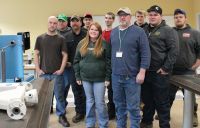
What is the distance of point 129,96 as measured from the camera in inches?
126

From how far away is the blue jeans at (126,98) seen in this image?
124 inches

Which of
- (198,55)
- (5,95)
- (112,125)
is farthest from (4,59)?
(198,55)

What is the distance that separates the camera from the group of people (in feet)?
10.3

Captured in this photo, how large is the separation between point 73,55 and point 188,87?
2.05 meters

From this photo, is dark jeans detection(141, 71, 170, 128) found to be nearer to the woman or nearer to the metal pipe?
the woman

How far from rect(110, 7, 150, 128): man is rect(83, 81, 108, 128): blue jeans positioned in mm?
218

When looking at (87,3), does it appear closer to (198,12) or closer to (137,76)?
(198,12)

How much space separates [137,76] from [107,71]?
1.27ft

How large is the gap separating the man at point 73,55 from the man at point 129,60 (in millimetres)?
825

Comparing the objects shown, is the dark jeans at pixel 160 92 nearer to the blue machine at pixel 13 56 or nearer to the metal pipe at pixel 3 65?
the blue machine at pixel 13 56

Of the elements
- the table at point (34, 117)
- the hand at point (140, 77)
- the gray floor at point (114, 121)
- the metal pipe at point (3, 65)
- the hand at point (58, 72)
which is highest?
the metal pipe at point (3, 65)

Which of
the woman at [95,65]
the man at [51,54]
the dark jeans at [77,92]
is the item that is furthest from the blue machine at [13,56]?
the dark jeans at [77,92]

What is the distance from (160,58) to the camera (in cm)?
325

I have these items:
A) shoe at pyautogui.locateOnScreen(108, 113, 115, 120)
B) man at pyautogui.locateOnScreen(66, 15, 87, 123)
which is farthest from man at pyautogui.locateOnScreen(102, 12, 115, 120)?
man at pyautogui.locateOnScreen(66, 15, 87, 123)
